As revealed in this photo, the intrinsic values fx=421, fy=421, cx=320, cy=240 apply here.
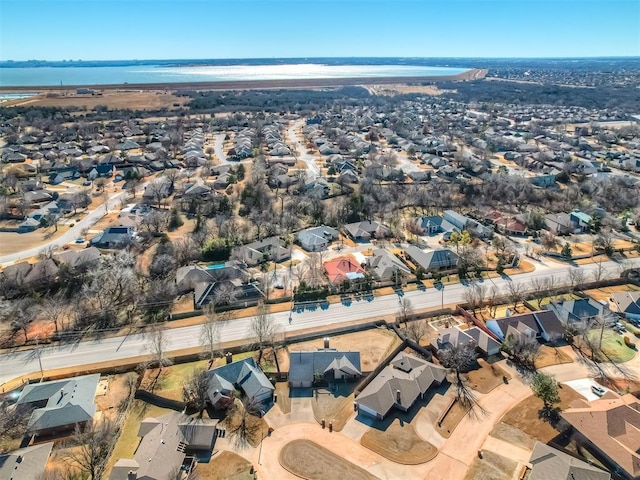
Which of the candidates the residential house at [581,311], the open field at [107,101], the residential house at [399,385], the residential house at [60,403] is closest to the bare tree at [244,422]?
the residential house at [399,385]

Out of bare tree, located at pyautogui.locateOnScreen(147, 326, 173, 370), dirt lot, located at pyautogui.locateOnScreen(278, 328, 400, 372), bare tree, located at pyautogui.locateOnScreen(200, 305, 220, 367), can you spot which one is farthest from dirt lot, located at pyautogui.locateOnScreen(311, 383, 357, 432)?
bare tree, located at pyautogui.locateOnScreen(147, 326, 173, 370)

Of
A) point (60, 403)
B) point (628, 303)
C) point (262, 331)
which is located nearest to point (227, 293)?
point (262, 331)

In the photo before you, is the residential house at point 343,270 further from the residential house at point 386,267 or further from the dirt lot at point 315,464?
the dirt lot at point 315,464

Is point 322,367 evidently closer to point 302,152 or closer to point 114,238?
point 114,238

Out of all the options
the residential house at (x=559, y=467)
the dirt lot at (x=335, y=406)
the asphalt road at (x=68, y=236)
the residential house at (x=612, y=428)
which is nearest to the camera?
the residential house at (x=559, y=467)

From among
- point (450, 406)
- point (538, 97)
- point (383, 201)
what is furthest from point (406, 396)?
point (538, 97)
